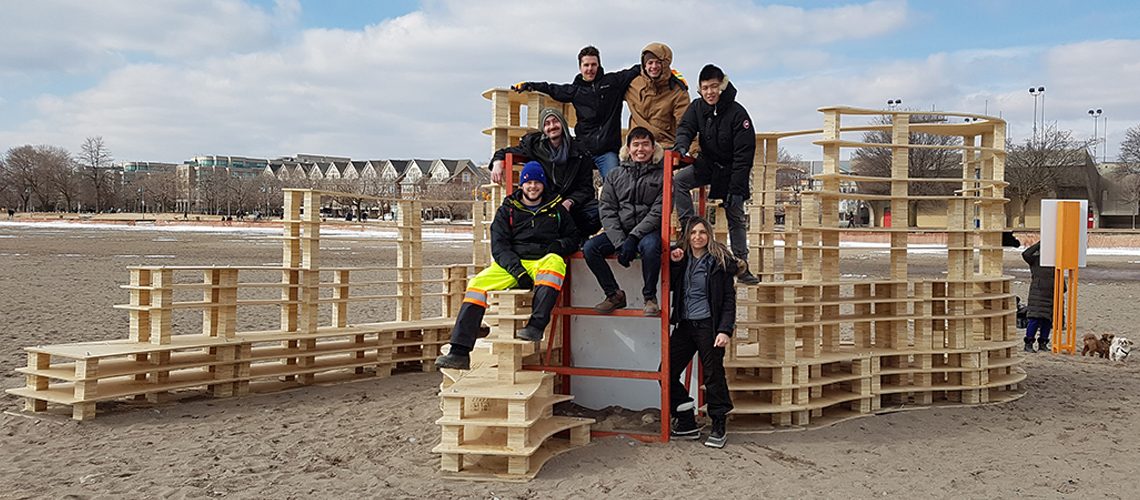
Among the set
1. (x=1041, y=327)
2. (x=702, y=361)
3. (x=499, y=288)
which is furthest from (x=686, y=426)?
(x=1041, y=327)

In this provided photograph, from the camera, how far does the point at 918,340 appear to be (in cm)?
862

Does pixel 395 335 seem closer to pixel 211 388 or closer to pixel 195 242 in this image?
pixel 211 388

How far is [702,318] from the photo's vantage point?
659cm

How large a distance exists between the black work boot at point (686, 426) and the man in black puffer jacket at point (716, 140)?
131 cm

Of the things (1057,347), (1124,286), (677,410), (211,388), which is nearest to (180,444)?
(211,388)

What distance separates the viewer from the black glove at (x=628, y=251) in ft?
21.2

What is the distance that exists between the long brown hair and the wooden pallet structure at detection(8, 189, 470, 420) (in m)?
4.43

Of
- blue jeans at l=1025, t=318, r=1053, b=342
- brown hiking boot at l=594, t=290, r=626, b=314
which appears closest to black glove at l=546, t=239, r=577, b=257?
brown hiking boot at l=594, t=290, r=626, b=314

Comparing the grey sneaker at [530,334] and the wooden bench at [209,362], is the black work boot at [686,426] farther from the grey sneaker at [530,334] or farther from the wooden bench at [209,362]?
the wooden bench at [209,362]

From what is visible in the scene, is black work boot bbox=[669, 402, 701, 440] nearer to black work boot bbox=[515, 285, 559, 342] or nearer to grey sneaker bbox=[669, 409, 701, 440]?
grey sneaker bbox=[669, 409, 701, 440]

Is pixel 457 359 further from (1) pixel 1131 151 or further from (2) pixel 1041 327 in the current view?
(1) pixel 1131 151

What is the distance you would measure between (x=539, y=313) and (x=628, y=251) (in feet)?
3.07

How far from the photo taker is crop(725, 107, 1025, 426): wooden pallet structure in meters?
7.59

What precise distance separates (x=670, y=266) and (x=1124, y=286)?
840 inches
